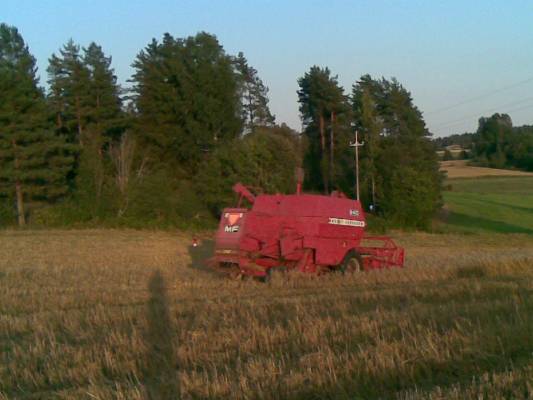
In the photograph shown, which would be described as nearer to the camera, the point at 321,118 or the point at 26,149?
the point at 26,149

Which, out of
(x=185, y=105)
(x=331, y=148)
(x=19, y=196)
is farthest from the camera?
(x=331, y=148)

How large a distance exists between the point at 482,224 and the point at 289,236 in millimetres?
33928

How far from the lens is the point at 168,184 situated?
4072 cm

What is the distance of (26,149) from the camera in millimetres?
37031

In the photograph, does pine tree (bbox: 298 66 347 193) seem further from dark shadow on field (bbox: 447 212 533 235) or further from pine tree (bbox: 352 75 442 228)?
dark shadow on field (bbox: 447 212 533 235)

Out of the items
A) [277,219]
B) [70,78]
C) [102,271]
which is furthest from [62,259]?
[70,78]

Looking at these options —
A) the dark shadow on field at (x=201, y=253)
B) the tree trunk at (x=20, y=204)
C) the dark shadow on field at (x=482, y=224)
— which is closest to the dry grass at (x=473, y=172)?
the dark shadow on field at (x=482, y=224)

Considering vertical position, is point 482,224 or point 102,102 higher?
point 102,102

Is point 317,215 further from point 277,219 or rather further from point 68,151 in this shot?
point 68,151

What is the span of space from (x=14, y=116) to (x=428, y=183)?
2663 cm

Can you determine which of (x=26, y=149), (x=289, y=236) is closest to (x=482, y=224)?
(x=26, y=149)

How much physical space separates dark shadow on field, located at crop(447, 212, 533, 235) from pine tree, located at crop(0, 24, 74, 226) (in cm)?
2754

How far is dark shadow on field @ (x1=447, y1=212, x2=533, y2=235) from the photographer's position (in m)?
42.2

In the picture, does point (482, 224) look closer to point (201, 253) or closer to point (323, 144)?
point (323, 144)
